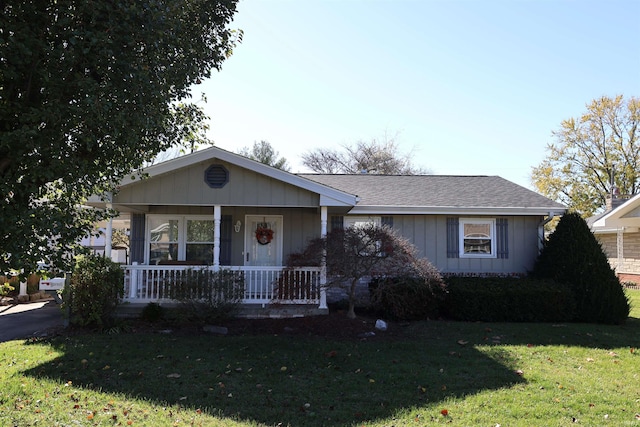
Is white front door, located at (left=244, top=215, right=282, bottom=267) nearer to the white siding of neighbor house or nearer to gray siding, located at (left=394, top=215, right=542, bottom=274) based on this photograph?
gray siding, located at (left=394, top=215, right=542, bottom=274)

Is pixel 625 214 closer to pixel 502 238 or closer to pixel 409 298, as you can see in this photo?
pixel 502 238

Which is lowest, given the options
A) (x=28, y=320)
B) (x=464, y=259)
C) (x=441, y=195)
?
(x=28, y=320)

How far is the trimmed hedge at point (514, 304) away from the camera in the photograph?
1029 cm

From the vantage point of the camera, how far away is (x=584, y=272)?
419 inches

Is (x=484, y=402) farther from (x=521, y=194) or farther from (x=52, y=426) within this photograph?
(x=521, y=194)

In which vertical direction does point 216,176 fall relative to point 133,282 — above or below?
above

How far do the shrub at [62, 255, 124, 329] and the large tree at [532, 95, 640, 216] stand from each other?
104 feet

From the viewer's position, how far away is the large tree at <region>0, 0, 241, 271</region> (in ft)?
15.6

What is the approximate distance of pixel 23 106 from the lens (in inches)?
199

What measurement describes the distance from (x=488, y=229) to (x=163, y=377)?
9.47 metres

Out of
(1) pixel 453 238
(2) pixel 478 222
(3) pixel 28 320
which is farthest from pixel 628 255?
(3) pixel 28 320

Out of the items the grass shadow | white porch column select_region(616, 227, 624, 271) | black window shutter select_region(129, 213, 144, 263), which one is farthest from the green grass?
white porch column select_region(616, 227, 624, 271)

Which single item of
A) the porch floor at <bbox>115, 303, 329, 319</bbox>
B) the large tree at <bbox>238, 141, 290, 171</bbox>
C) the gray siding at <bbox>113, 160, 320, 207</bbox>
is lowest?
the porch floor at <bbox>115, 303, 329, 319</bbox>

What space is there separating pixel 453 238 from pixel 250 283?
5638 mm
